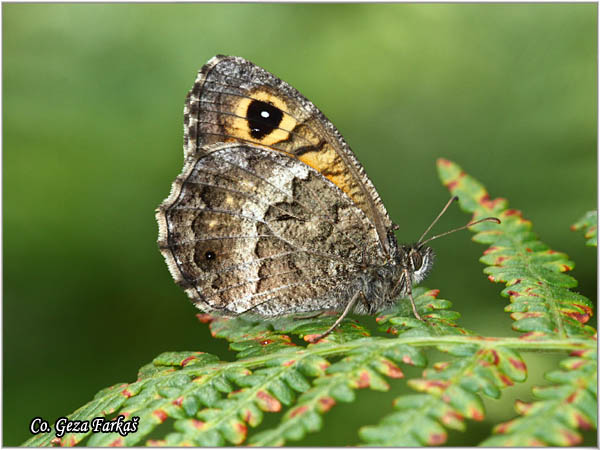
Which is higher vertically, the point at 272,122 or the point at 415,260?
the point at 272,122

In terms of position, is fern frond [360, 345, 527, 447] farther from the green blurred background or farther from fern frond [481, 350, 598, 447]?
the green blurred background

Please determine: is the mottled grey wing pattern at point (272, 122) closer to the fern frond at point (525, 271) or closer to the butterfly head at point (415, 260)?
the butterfly head at point (415, 260)

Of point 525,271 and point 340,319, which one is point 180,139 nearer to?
point 340,319

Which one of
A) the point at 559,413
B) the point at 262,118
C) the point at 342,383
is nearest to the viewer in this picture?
the point at 559,413

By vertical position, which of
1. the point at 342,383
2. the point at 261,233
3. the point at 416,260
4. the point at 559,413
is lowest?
the point at 559,413

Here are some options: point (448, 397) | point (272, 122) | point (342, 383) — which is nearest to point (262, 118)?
point (272, 122)

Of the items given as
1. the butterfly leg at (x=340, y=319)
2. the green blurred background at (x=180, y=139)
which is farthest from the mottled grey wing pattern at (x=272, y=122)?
the green blurred background at (x=180, y=139)

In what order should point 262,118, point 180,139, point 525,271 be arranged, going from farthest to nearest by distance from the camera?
point 180,139
point 262,118
point 525,271

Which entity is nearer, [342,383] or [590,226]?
[342,383]
